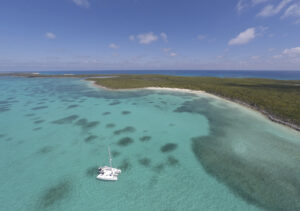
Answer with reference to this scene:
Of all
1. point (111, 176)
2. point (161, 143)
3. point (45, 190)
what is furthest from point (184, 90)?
point (45, 190)

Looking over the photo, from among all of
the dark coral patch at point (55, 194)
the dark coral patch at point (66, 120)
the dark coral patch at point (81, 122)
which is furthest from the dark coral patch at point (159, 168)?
the dark coral patch at point (66, 120)

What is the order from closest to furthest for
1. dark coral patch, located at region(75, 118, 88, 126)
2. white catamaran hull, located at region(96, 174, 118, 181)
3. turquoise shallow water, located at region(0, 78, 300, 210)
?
turquoise shallow water, located at region(0, 78, 300, 210)
white catamaran hull, located at region(96, 174, 118, 181)
dark coral patch, located at region(75, 118, 88, 126)

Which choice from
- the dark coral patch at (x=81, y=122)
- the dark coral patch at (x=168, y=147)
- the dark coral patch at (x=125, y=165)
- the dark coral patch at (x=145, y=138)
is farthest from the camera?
the dark coral patch at (x=81, y=122)

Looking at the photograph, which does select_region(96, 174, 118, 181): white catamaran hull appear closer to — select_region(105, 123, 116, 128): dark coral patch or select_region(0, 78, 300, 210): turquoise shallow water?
select_region(0, 78, 300, 210): turquoise shallow water

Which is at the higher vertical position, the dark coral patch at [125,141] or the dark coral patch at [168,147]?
the dark coral patch at [125,141]

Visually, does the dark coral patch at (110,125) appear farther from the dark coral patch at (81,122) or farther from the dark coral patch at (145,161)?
the dark coral patch at (145,161)

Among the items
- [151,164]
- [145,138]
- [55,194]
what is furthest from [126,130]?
[55,194]

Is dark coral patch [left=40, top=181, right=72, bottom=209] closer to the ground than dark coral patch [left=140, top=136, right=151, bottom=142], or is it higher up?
closer to the ground

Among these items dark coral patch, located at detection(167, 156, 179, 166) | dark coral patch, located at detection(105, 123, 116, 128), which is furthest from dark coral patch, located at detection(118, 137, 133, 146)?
dark coral patch, located at detection(167, 156, 179, 166)
